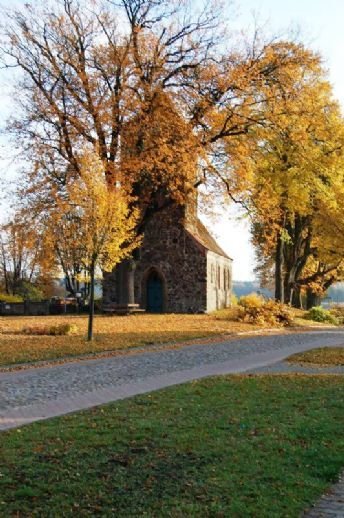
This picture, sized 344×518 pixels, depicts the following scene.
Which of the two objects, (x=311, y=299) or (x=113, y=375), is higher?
(x=311, y=299)

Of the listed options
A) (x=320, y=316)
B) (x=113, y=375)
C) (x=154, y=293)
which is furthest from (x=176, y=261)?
(x=113, y=375)

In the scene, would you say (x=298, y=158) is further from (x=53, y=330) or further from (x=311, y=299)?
(x=311, y=299)

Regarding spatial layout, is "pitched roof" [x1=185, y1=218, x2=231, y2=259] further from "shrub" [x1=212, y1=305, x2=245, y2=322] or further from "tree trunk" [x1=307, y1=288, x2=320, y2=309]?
"tree trunk" [x1=307, y1=288, x2=320, y2=309]

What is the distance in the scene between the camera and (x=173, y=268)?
3894cm

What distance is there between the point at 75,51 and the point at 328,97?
49.1 feet

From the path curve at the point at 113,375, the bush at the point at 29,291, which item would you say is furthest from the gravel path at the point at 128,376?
the bush at the point at 29,291

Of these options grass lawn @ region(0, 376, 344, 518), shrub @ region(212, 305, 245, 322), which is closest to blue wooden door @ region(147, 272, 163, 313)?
shrub @ region(212, 305, 245, 322)

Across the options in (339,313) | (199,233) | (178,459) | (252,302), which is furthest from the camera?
(339,313)

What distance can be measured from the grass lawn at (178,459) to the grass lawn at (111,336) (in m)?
7.61

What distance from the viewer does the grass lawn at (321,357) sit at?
55.5 ft

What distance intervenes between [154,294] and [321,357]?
73.4 ft

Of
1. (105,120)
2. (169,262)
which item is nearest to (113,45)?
(105,120)

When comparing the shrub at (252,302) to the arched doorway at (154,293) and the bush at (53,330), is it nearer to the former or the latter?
the arched doorway at (154,293)

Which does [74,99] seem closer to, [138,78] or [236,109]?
[138,78]
